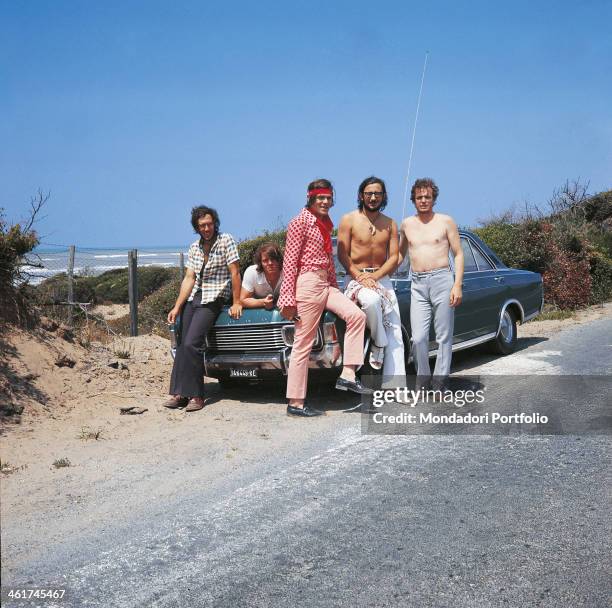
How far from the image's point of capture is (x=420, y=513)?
4.18 metres

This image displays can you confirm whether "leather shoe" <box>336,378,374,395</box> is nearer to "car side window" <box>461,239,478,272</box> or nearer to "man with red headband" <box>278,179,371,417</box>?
"man with red headband" <box>278,179,371,417</box>

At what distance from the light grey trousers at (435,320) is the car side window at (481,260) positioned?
8.11 ft

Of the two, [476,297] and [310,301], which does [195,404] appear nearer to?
[310,301]

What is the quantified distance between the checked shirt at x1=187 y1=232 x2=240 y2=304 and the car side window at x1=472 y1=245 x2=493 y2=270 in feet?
11.5

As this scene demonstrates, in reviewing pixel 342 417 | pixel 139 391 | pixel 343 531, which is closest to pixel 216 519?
pixel 343 531

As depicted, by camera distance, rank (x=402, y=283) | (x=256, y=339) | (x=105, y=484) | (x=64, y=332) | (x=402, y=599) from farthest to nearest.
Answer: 1. (x=64, y=332)
2. (x=402, y=283)
3. (x=256, y=339)
4. (x=105, y=484)
5. (x=402, y=599)

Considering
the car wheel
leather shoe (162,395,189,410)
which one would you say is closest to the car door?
the car wheel

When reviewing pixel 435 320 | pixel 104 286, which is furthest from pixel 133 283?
pixel 104 286

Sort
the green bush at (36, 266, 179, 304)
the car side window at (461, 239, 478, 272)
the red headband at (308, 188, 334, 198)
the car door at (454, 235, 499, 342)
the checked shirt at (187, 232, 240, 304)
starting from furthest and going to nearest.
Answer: the green bush at (36, 266, 179, 304)
the car side window at (461, 239, 478, 272)
the car door at (454, 235, 499, 342)
the checked shirt at (187, 232, 240, 304)
the red headband at (308, 188, 334, 198)

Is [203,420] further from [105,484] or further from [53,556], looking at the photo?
[53,556]

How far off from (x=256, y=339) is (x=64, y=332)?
2.59 m

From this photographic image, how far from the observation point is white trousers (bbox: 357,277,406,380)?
668 cm

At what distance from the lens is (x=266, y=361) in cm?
693

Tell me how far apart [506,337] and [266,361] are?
409 cm
